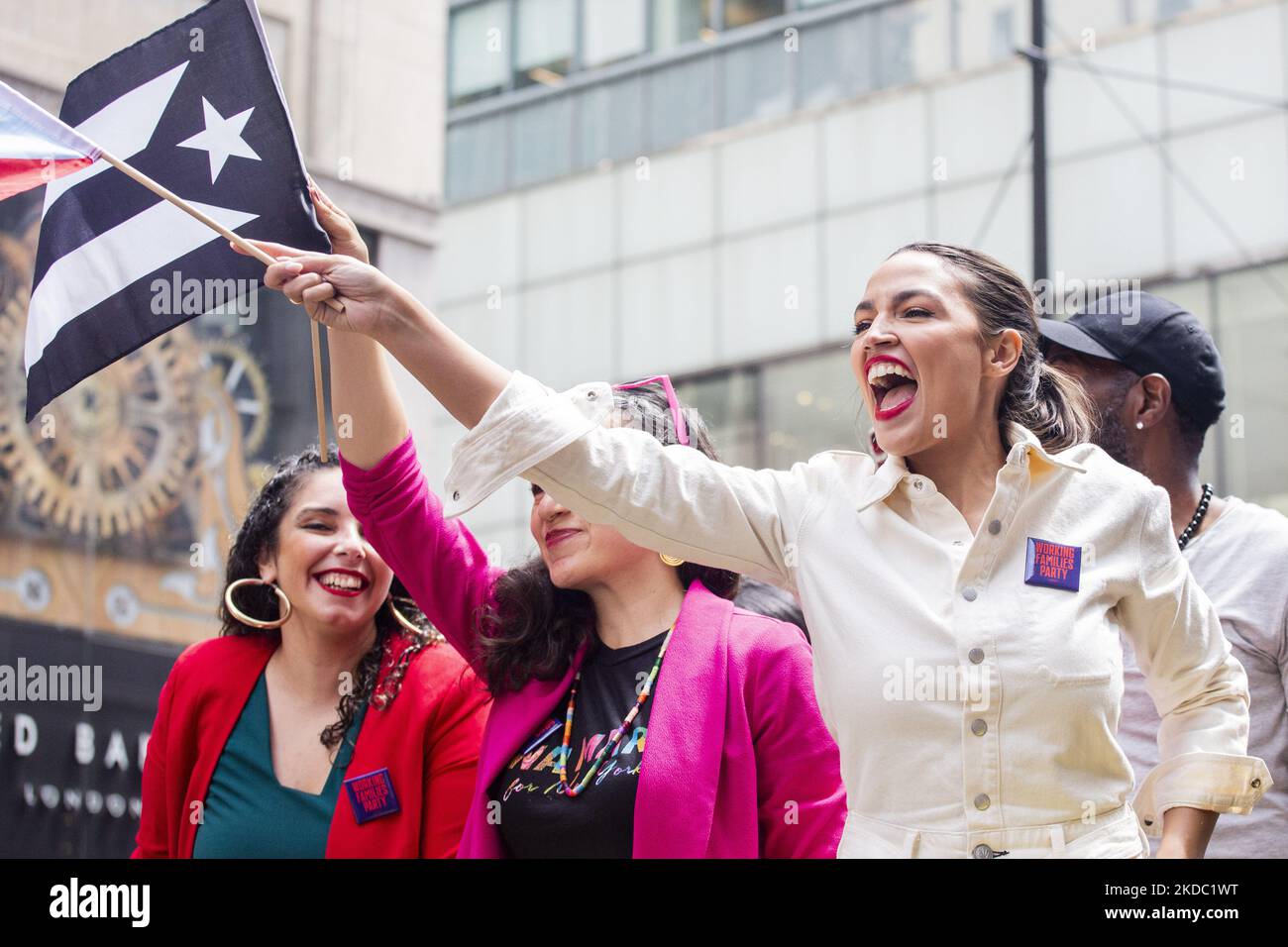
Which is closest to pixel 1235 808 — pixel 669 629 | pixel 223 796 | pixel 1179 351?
pixel 669 629

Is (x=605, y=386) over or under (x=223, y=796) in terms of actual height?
over

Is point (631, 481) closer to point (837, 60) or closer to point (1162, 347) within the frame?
point (1162, 347)

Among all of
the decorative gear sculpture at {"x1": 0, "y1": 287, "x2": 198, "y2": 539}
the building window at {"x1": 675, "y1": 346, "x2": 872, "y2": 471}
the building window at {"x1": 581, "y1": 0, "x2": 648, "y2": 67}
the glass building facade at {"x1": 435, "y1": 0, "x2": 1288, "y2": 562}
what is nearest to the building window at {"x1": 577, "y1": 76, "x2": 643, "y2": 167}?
the glass building facade at {"x1": 435, "y1": 0, "x2": 1288, "y2": 562}

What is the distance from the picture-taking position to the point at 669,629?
3.87 meters

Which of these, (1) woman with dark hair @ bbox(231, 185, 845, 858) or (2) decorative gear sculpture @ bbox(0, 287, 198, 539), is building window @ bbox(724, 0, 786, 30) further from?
(1) woman with dark hair @ bbox(231, 185, 845, 858)

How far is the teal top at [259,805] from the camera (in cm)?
414

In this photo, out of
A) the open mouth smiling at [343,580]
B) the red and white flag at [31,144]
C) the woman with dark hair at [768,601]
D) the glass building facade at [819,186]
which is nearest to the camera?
the red and white flag at [31,144]

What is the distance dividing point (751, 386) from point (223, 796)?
1562cm

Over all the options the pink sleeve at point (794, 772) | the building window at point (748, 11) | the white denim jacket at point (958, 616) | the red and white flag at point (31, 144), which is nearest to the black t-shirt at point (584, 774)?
the pink sleeve at point (794, 772)

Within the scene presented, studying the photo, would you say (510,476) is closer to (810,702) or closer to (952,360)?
(952,360)

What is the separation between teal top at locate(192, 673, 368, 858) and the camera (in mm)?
4137

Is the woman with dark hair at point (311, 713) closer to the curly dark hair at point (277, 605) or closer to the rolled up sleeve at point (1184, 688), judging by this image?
the curly dark hair at point (277, 605)

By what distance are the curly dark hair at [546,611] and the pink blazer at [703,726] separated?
0.16ft

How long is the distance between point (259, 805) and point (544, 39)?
61.4ft
